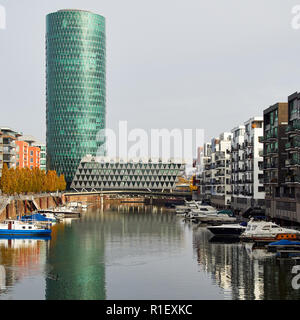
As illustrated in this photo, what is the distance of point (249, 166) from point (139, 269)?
97943mm

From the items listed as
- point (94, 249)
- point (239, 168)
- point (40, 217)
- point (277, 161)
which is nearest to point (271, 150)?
point (277, 161)

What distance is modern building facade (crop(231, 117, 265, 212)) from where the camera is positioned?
174875 mm

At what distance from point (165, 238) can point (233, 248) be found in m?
25.3

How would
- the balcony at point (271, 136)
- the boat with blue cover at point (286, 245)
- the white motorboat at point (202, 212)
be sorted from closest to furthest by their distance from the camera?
the boat with blue cover at point (286, 245) → the balcony at point (271, 136) → the white motorboat at point (202, 212)

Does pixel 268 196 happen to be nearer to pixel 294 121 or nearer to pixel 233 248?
pixel 294 121

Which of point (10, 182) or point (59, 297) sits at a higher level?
point (10, 182)

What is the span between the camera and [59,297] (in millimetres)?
70875

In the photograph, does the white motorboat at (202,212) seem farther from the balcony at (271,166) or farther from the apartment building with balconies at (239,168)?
the balcony at (271,166)

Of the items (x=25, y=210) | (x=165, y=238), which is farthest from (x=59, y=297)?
(x=25, y=210)

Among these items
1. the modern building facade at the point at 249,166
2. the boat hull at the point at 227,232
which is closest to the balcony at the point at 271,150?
the modern building facade at the point at 249,166

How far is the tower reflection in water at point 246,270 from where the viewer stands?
2859 inches

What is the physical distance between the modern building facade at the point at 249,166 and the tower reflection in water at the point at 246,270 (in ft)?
183

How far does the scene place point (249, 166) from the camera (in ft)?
597

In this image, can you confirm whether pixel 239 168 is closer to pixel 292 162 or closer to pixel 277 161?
pixel 277 161
